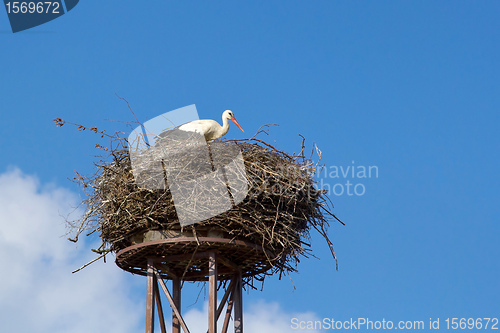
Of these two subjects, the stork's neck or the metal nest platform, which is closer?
the metal nest platform

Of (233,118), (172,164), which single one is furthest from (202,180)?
(233,118)

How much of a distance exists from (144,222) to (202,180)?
94 centimetres

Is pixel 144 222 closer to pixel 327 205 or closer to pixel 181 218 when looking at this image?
pixel 181 218

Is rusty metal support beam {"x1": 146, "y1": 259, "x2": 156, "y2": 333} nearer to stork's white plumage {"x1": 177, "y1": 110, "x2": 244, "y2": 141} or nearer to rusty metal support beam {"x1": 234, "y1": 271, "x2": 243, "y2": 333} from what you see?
rusty metal support beam {"x1": 234, "y1": 271, "x2": 243, "y2": 333}

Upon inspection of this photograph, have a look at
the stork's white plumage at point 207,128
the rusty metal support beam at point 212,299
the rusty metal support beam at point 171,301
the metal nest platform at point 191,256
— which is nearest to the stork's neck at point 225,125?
the stork's white plumage at point 207,128

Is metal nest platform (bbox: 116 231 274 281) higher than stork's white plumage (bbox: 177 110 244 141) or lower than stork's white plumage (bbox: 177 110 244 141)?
lower

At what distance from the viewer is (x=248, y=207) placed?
10.6 m

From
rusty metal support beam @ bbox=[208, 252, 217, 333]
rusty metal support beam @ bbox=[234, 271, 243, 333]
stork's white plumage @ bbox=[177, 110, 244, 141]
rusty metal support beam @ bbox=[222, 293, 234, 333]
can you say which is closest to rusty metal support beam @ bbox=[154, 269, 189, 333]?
rusty metal support beam @ bbox=[208, 252, 217, 333]

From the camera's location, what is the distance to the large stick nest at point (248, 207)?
10.5m

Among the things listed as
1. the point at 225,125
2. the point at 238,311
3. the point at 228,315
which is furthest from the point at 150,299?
the point at 225,125

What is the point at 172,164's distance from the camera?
34.9 feet

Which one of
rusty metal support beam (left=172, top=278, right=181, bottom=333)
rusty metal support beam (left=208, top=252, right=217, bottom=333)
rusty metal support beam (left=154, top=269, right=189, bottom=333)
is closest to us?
rusty metal support beam (left=208, top=252, right=217, bottom=333)

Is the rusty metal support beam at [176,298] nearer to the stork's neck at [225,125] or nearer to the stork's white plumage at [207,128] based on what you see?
the stork's white plumage at [207,128]

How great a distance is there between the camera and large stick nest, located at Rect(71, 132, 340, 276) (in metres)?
10.5
